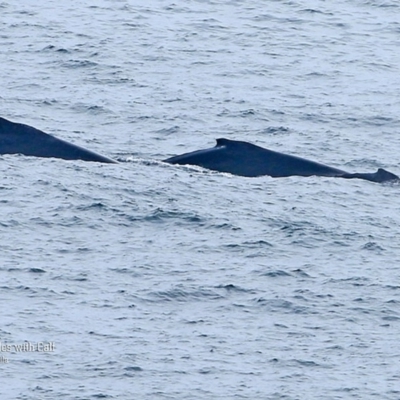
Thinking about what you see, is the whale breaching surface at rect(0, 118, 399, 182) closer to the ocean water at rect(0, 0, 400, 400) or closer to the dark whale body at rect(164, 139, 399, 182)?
the dark whale body at rect(164, 139, 399, 182)

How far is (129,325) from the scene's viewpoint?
76.9 ft

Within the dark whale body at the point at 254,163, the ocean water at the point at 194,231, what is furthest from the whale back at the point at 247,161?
the ocean water at the point at 194,231

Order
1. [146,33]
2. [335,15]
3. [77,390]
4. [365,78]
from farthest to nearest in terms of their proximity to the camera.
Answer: [335,15], [146,33], [365,78], [77,390]

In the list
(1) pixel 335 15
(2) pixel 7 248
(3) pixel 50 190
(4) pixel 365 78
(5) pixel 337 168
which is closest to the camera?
(2) pixel 7 248

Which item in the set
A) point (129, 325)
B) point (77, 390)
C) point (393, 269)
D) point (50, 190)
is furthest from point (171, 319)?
point (50, 190)

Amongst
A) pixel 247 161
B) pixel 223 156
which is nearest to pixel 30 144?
pixel 223 156

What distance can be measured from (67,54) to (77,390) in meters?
24.1

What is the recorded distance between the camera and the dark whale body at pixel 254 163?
3064 cm

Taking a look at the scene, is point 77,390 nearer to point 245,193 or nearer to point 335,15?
point 245,193

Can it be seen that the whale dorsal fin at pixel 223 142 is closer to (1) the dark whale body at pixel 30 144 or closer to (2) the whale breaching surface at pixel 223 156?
(2) the whale breaching surface at pixel 223 156

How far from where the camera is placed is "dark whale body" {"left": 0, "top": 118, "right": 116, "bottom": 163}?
1219 inches

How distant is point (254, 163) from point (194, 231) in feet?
11.2

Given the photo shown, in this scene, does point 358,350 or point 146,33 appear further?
point 146,33

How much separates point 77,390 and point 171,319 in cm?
303
